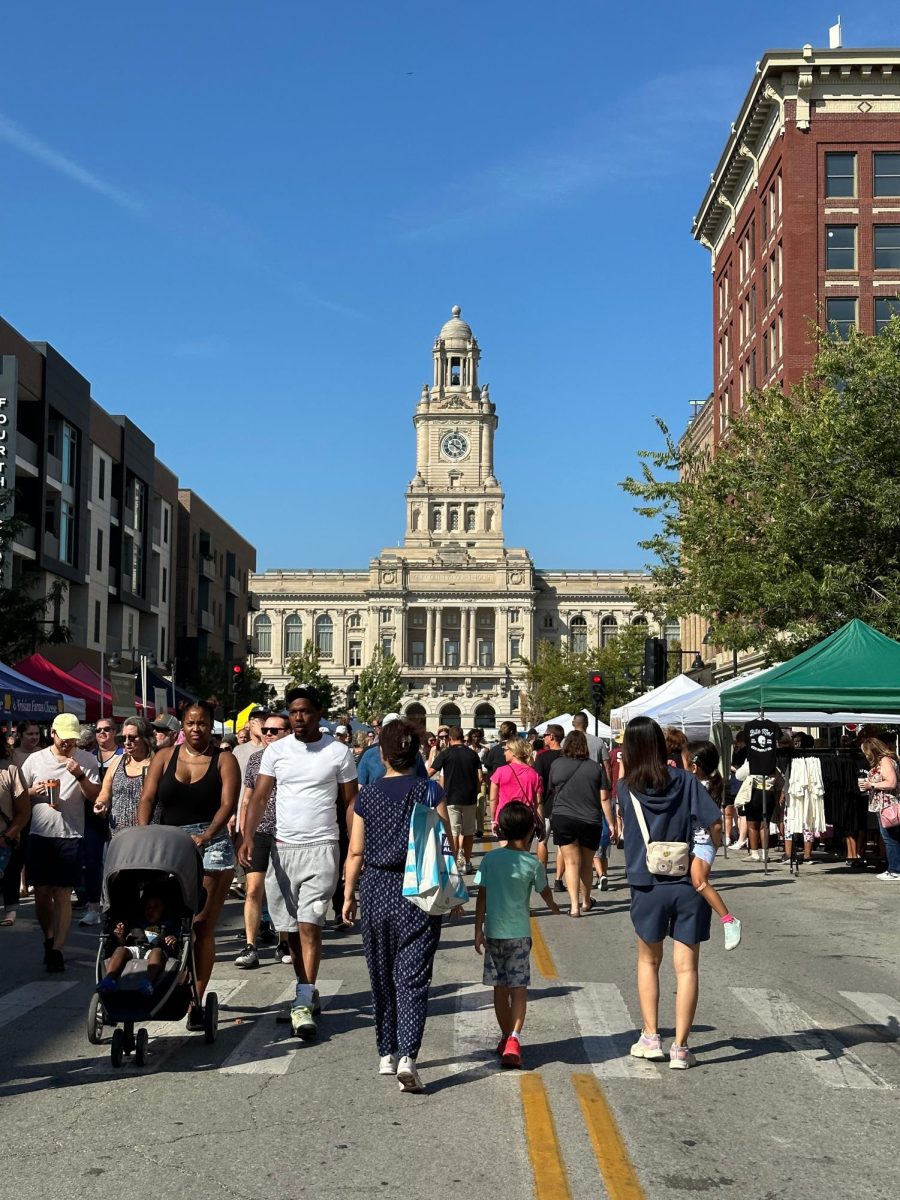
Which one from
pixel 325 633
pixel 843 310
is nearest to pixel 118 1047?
pixel 843 310

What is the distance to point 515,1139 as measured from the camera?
19.6 feet

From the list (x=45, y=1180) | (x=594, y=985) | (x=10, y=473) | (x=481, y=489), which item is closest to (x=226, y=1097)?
(x=45, y=1180)

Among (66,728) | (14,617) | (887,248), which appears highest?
(887,248)

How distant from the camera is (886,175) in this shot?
151ft

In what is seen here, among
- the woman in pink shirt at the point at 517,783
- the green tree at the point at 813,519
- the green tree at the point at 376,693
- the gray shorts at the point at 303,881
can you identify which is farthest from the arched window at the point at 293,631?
the gray shorts at the point at 303,881

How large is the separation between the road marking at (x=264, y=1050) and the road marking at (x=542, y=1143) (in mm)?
1271

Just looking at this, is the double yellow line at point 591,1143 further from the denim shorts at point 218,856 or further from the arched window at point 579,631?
the arched window at point 579,631

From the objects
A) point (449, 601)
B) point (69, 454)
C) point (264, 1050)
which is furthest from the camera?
point (449, 601)

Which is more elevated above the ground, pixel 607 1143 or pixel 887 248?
pixel 887 248

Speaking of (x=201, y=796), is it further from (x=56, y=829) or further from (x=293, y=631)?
(x=293, y=631)

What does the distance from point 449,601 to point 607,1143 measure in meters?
140

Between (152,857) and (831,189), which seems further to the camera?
(831,189)

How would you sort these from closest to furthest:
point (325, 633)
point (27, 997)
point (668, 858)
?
point (668, 858)
point (27, 997)
point (325, 633)

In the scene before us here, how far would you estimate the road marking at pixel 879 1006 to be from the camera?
351 inches
